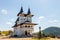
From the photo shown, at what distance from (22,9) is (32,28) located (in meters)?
8.91

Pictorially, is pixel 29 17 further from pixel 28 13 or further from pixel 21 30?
pixel 21 30

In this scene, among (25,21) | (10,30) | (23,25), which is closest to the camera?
(23,25)

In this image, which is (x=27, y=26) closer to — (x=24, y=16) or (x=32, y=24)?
(x=32, y=24)

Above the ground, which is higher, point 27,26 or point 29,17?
point 29,17

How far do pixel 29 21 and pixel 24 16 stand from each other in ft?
8.11

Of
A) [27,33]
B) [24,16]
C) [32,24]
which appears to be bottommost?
[27,33]

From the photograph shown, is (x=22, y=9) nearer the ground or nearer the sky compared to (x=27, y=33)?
nearer the sky

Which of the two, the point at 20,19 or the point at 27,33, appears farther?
the point at 20,19

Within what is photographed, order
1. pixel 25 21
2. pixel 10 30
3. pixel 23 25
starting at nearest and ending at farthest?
pixel 23 25 < pixel 25 21 < pixel 10 30

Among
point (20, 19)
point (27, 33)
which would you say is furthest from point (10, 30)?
point (27, 33)

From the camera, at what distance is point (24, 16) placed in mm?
48406

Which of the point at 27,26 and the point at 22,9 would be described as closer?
the point at 27,26

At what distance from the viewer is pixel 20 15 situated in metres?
48.8

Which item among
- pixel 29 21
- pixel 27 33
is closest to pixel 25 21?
pixel 29 21
